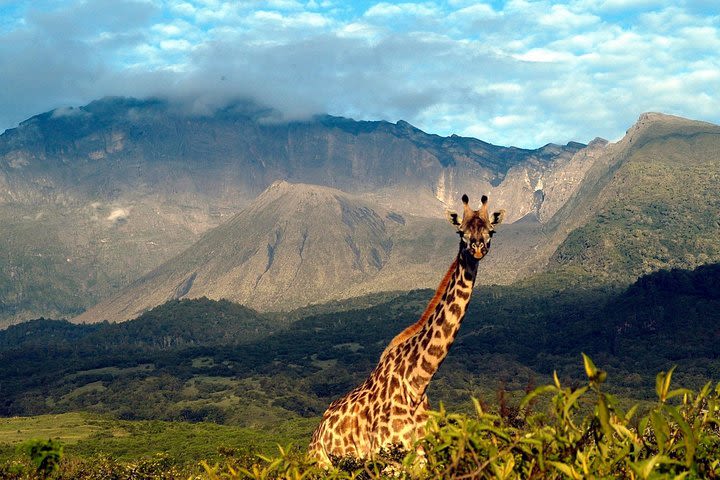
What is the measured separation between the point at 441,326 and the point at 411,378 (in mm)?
1162

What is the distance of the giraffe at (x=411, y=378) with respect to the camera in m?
16.9

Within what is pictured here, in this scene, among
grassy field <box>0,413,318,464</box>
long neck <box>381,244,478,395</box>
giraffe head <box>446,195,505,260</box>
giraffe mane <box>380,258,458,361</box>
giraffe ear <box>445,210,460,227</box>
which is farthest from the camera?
grassy field <box>0,413,318,464</box>

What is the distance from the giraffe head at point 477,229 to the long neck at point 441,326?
0.58 metres

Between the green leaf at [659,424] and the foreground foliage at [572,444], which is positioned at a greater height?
the green leaf at [659,424]

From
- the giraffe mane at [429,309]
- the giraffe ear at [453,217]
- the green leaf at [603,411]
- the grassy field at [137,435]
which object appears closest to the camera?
the green leaf at [603,411]

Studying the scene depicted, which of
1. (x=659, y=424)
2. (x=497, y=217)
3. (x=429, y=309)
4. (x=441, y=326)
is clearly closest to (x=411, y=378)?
(x=441, y=326)

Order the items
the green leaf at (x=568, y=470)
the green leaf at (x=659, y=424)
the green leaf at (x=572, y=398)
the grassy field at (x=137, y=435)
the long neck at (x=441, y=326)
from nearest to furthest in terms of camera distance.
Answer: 1. the green leaf at (x=659, y=424)
2. the green leaf at (x=568, y=470)
3. the green leaf at (x=572, y=398)
4. the long neck at (x=441, y=326)
5. the grassy field at (x=137, y=435)

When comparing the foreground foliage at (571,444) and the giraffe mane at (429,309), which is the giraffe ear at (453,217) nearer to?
the giraffe mane at (429,309)

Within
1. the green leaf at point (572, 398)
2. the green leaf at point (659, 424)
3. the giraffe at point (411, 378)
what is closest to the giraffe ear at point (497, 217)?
the giraffe at point (411, 378)

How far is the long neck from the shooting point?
1764cm

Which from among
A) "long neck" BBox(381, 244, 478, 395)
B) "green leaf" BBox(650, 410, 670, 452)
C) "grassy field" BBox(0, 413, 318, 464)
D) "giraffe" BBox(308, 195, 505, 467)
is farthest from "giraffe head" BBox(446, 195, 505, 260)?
"grassy field" BBox(0, 413, 318, 464)

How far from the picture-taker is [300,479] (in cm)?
843

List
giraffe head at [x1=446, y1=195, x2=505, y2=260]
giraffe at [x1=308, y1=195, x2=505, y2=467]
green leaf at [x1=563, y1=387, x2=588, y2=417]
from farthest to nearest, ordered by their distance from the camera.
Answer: giraffe at [x1=308, y1=195, x2=505, y2=467] → giraffe head at [x1=446, y1=195, x2=505, y2=260] → green leaf at [x1=563, y1=387, x2=588, y2=417]

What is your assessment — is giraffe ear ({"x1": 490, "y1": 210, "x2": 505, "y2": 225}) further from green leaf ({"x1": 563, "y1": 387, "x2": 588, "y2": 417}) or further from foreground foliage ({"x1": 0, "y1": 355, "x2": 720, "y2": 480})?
green leaf ({"x1": 563, "y1": 387, "x2": 588, "y2": 417})
